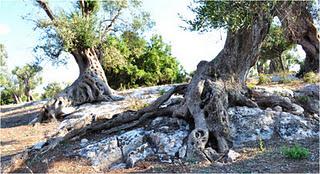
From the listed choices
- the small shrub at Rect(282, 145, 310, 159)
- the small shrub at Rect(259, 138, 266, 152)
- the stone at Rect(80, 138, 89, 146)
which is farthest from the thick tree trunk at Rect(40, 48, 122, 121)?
the small shrub at Rect(282, 145, 310, 159)

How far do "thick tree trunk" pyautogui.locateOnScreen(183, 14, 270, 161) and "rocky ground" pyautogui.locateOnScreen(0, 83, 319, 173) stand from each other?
0.27m

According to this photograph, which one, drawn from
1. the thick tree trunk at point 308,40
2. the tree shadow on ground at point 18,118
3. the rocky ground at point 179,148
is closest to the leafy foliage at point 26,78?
the tree shadow on ground at point 18,118

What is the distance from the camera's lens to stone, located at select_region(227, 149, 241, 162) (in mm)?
6793

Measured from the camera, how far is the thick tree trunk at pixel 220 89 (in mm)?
7445

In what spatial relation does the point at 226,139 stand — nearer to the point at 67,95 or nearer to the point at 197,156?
the point at 197,156

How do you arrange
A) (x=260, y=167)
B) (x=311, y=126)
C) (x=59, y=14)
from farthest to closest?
(x=59, y=14), (x=311, y=126), (x=260, y=167)

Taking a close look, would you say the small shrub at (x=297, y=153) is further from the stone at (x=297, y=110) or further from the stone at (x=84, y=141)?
the stone at (x=84, y=141)

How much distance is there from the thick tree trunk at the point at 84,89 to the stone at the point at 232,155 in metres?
8.63

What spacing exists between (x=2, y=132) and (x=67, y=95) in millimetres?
2665

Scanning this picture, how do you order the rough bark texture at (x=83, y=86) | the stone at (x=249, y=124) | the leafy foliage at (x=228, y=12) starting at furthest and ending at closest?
the rough bark texture at (x=83, y=86) → the stone at (x=249, y=124) → the leafy foliage at (x=228, y=12)

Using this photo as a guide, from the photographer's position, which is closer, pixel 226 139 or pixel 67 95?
pixel 226 139

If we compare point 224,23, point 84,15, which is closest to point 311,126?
point 224,23

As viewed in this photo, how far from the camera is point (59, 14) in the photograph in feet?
49.3

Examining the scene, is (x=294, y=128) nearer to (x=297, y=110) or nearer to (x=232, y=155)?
(x=297, y=110)
